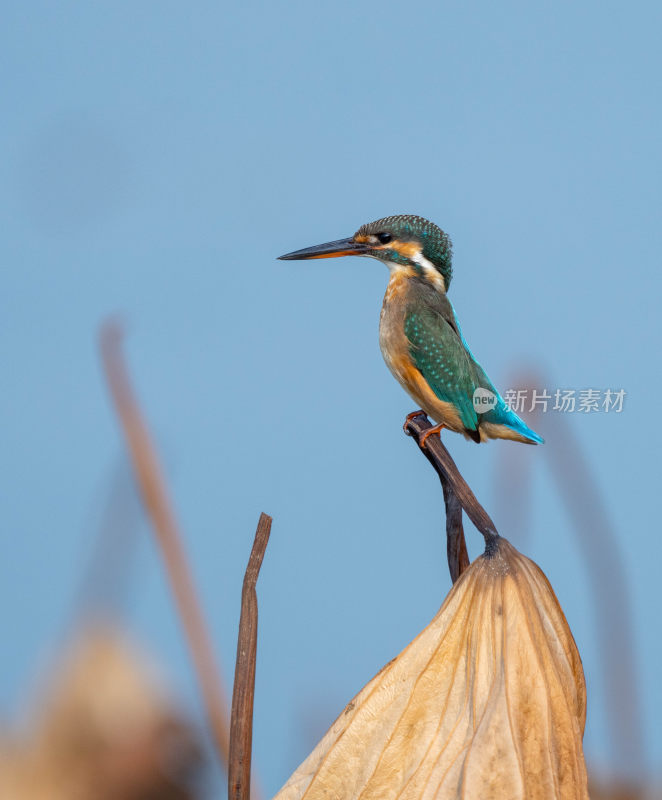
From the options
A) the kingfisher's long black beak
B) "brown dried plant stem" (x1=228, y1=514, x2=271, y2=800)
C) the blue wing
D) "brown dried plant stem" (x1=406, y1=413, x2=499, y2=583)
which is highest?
the kingfisher's long black beak

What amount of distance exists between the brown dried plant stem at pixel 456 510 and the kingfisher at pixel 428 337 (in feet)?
1.09

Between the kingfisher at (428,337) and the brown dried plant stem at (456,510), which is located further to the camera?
the kingfisher at (428,337)

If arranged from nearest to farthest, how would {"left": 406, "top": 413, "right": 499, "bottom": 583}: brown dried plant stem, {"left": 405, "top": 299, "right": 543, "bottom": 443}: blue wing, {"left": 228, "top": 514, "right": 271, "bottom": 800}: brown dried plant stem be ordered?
{"left": 228, "top": 514, "right": 271, "bottom": 800}: brown dried plant stem, {"left": 406, "top": 413, "right": 499, "bottom": 583}: brown dried plant stem, {"left": 405, "top": 299, "right": 543, "bottom": 443}: blue wing

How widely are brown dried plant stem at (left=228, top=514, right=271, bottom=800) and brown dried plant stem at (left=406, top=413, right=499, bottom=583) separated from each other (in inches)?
7.5

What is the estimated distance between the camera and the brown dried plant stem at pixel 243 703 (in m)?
0.60

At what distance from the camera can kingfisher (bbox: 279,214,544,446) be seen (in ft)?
3.95

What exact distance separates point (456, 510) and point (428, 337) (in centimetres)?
45

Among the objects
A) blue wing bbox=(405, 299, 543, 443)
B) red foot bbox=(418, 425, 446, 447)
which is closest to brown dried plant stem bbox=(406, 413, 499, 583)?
red foot bbox=(418, 425, 446, 447)

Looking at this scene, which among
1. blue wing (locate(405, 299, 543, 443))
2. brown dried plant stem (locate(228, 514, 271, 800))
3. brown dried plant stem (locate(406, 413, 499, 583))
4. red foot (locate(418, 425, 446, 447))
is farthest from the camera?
blue wing (locate(405, 299, 543, 443))

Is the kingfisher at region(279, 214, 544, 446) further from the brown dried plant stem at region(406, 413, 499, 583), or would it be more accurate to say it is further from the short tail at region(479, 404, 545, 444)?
the brown dried plant stem at region(406, 413, 499, 583)

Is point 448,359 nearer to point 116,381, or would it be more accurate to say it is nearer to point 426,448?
point 426,448

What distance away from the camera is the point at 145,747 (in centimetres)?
165

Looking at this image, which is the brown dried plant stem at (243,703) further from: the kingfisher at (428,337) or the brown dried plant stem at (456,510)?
the kingfisher at (428,337)

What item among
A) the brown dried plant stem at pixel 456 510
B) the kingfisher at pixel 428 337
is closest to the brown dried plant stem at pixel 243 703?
the brown dried plant stem at pixel 456 510
